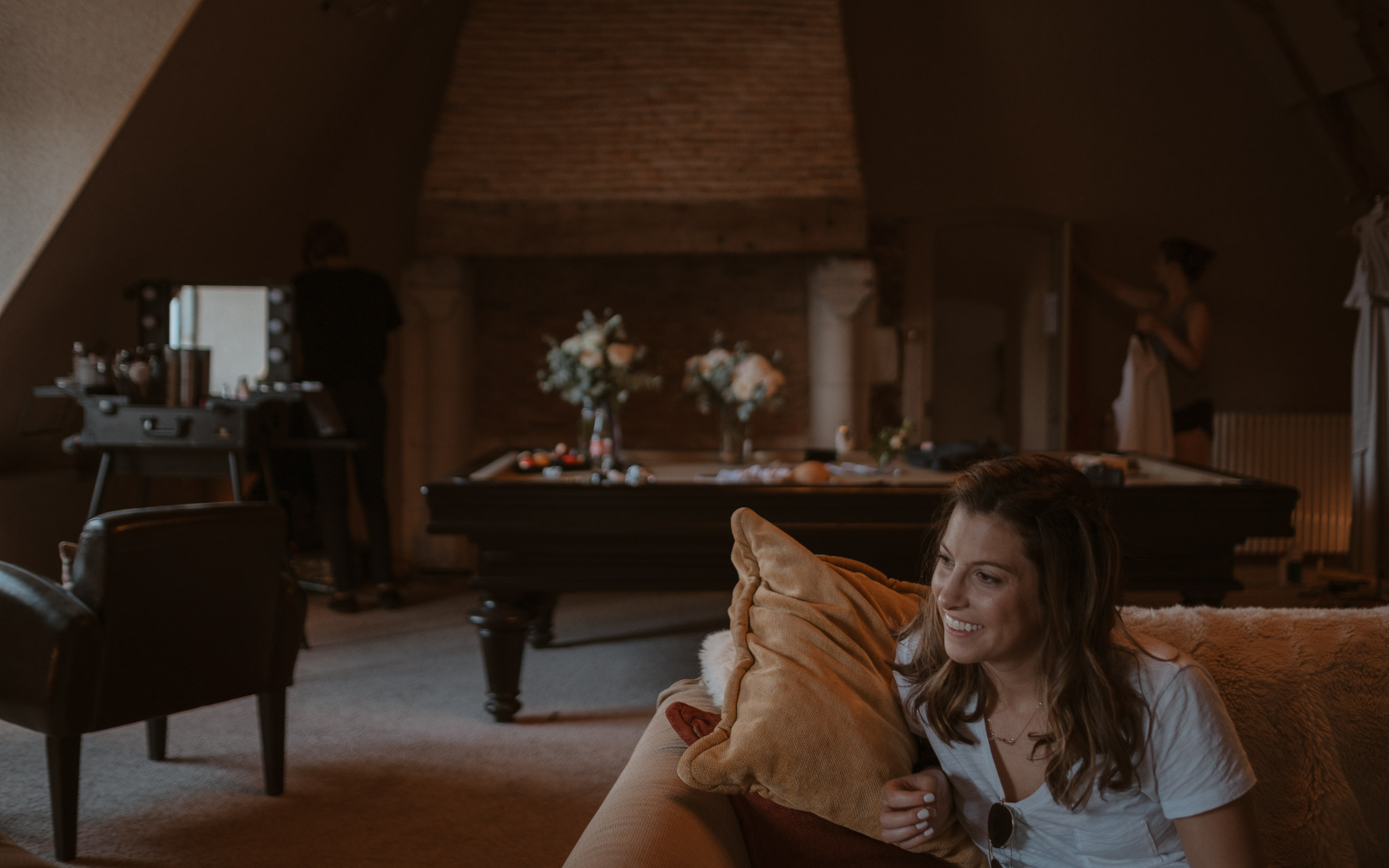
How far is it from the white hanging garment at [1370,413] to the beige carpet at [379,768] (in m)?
3.43

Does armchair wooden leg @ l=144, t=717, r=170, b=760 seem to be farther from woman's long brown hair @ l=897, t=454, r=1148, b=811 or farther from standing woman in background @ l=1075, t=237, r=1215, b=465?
standing woman in background @ l=1075, t=237, r=1215, b=465

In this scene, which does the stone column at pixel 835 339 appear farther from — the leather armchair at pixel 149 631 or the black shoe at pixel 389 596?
the leather armchair at pixel 149 631

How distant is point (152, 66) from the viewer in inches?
171

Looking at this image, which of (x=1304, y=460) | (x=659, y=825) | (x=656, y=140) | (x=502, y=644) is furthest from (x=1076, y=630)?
(x=1304, y=460)

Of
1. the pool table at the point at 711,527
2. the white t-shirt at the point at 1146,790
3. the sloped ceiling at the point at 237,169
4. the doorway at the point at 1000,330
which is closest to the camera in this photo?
the white t-shirt at the point at 1146,790

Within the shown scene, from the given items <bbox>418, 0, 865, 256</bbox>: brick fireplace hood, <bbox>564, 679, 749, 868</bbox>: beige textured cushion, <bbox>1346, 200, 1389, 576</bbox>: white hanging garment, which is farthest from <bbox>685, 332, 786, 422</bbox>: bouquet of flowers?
<bbox>1346, 200, 1389, 576</bbox>: white hanging garment

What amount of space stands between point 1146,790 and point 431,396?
5.29 metres

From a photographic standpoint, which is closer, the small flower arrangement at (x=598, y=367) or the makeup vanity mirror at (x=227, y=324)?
the small flower arrangement at (x=598, y=367)

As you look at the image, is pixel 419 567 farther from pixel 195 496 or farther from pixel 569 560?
pixel 569 560

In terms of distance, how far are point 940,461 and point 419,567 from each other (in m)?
3.44

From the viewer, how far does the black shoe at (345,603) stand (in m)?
5.19

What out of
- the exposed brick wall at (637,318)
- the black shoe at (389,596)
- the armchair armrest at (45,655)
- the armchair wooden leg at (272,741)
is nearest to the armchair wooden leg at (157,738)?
the armchair wooden leg at (272,741)

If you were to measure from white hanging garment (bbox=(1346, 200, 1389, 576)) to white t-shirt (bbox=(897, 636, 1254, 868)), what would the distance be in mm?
4642

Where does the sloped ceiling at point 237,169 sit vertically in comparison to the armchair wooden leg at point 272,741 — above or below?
above
